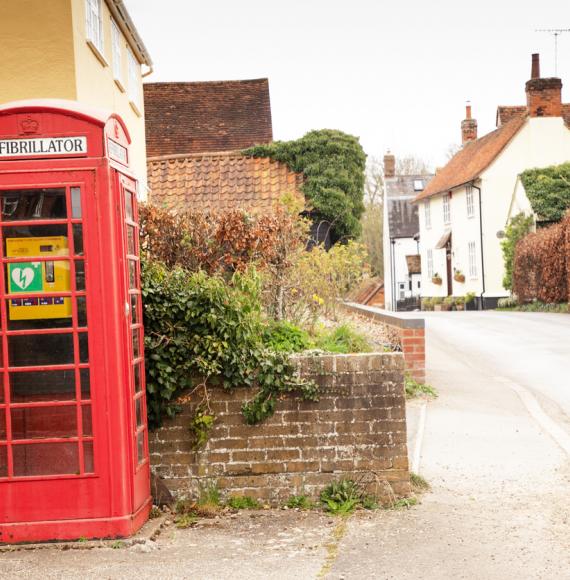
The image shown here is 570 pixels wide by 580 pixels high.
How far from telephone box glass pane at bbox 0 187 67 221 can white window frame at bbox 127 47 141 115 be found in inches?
478

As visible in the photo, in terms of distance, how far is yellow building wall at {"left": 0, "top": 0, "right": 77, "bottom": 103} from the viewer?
38.1 feet

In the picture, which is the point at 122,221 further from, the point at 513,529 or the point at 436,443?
the point at 436,443

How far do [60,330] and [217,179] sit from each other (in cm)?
1513

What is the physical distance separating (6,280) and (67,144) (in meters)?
0.95

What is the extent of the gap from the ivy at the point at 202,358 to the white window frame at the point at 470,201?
41.4 meters

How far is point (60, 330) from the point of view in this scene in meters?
5.38

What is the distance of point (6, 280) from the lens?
5414 millimetres

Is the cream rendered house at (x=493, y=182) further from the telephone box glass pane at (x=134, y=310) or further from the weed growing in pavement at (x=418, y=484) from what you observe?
the telephone box glass pane at (x=134, y=310)

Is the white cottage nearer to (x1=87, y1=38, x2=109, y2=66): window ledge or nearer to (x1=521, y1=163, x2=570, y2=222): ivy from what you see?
(x1=521, y1=163, x2=570, y2=222): ivy

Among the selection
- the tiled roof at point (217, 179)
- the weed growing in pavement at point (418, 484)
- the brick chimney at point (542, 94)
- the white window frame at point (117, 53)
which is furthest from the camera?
the brick chimney at point (542, 94)

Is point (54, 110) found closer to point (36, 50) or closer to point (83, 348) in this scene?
point (83, 348)

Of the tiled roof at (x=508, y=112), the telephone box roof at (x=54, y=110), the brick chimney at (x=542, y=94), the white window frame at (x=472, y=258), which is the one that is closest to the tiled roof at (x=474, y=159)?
the tiled roof at (x=508, y=112)

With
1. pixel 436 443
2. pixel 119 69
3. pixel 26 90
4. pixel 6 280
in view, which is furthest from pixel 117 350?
pixel 119 69

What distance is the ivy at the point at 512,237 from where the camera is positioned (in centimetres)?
3959
